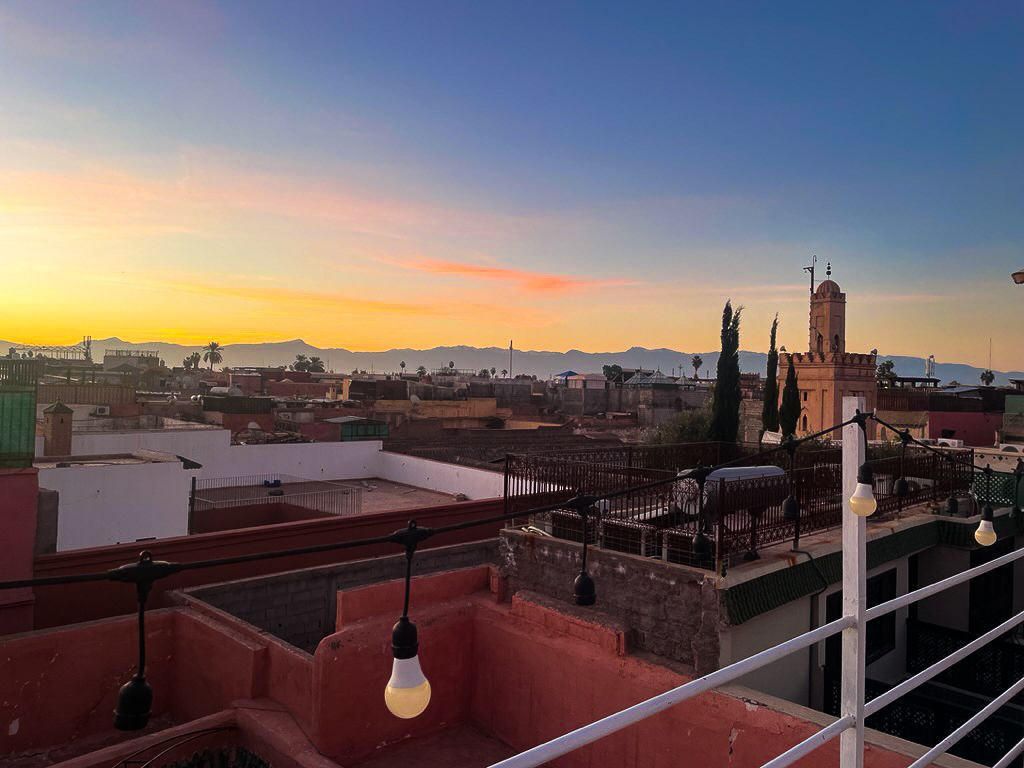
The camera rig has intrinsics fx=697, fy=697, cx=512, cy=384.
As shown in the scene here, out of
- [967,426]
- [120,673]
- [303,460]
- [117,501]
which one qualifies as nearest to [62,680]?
[120,673]

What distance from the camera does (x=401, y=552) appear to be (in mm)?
14562

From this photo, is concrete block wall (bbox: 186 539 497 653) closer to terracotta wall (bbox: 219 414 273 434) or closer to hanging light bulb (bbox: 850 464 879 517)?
hanging light bulb (bbox: 850 464 879 517)

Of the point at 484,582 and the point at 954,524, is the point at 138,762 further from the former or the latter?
the point at 954,524

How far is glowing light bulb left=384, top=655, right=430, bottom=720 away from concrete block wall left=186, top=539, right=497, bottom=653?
919 cm

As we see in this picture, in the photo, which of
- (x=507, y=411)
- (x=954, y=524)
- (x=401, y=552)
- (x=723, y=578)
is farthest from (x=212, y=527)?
(x=507, y=411)

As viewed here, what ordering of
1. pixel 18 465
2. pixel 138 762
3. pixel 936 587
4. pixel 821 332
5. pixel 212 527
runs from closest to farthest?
pixel 936 587, pixel 138 762, pixel 18 465, pixel 212 527, pixel 821 332

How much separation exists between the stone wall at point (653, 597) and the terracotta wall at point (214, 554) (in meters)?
5.30

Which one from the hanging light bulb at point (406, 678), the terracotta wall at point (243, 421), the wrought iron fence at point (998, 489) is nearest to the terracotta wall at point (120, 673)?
the hanging light bulb at point (406, 678)

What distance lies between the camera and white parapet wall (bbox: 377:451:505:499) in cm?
2505

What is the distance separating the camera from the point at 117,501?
18.3 metres

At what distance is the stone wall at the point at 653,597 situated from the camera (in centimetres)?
841

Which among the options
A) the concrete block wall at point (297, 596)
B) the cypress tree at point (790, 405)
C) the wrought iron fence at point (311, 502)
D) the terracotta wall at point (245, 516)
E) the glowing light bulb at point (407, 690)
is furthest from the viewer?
the cypress tree at point (790, 405)

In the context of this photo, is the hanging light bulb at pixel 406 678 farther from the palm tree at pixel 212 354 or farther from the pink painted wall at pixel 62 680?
the palm tree at pixel 212 354

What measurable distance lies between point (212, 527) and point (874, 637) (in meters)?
17.2
